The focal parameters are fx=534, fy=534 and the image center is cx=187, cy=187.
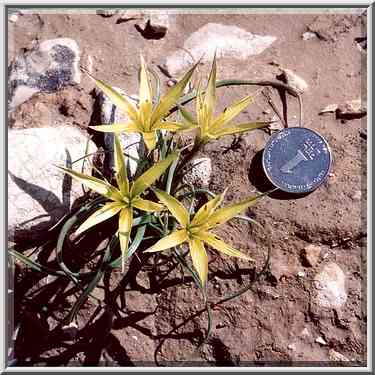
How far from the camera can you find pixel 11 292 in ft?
8.36

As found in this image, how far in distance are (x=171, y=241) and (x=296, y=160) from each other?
3.24 feet

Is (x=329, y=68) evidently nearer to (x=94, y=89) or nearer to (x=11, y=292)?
(x=94, y=89)

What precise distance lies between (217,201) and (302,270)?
853mm

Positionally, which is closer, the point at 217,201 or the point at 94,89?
the point at 217,201

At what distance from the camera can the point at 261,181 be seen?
2.69 meters

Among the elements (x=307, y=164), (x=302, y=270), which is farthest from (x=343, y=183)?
(x=302, y=270)

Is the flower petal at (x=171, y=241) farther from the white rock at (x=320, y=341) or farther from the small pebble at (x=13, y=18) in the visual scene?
the small pebble at (x=13, y=18)

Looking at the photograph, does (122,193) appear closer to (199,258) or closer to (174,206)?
(174,206)

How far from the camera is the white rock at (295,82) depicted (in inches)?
113

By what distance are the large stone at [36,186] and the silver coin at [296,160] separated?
915mm

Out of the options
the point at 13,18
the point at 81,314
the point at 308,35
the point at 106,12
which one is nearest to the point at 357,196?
the point at 308,35

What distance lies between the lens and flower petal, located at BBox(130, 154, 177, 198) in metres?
1.88

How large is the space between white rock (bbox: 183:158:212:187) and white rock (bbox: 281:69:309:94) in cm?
66

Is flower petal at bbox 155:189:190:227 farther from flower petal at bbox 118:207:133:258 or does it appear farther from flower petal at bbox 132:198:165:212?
flower petal at bbox 118:207:133:258
